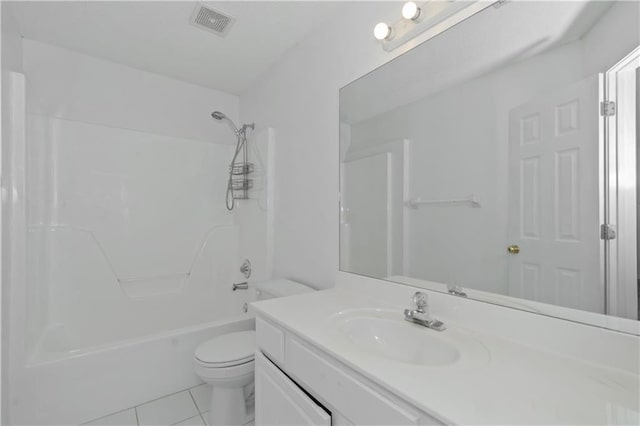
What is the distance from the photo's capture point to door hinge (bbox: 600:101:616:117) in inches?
29.4

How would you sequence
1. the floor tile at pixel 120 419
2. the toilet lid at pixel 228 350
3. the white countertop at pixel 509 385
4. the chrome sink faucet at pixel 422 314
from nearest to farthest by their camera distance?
the white countertop at pixel 509 385 → the chrome sink faucet at pixel 422 314 → the toilet lid at pixel 228 350 → the floor tile at pixel 120 419

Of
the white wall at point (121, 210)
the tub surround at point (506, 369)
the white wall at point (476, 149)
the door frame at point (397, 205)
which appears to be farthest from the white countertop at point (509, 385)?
the white wall at point (121, 210)

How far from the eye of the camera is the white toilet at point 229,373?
4.87 ft

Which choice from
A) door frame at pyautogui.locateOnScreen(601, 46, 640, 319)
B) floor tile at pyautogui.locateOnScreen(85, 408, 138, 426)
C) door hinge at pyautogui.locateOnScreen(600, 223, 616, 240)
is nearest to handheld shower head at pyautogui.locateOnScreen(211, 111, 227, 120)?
floor tile at pyautogui.locateOnScreen(85, 408, 138, 426)

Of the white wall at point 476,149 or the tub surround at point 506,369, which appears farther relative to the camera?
the white wall at point 476,149

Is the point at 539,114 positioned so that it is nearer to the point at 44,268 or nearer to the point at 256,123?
the point at 256,123

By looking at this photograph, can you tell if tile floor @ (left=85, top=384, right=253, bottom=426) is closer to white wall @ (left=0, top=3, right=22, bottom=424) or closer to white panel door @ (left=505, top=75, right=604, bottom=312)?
white wall @ (left=0, top=3, right=22, bottom=424)

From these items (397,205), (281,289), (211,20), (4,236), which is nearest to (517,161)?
(397,205)

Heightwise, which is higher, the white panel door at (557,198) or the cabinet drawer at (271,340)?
the white panel door at (557,198)

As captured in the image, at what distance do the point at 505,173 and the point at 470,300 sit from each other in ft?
1.49

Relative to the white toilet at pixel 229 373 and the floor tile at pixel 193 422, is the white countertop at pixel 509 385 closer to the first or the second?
the white toilet at pixel 229 373

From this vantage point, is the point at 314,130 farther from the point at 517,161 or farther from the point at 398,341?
the point at 398,341

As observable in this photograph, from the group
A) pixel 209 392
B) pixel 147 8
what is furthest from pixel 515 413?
pixel 147 8

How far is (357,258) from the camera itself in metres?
1.49
